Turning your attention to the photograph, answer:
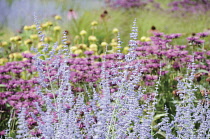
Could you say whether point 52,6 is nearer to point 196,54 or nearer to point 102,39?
point 102,39

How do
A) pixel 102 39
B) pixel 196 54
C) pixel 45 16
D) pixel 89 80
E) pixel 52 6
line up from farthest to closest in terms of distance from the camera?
pixel 52 6 < pixel 45 16 < pixel 102 39 < pixel 196 54 < pixel 89 80

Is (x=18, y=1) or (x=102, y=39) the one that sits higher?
(x=18, y=1)

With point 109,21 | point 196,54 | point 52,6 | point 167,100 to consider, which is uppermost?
point 52,6

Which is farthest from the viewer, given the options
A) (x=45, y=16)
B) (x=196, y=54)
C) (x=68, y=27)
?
(x=45, y=16)

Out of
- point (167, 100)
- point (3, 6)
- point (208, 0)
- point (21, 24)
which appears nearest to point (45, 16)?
point (21, 24)

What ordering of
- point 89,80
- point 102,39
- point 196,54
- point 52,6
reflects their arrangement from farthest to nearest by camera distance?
point 52,6 < point 102,39 < point 196,54 < point 89,80

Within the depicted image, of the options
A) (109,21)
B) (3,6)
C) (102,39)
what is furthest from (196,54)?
(3,6)

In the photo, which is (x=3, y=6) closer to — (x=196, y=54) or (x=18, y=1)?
(x=18, y=1)

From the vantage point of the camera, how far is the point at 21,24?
8125mm

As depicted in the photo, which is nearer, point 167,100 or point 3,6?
point 167,100

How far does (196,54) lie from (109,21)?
3522mm

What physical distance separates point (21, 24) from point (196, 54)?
525 centimetres

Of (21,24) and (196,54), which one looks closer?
(196,54)

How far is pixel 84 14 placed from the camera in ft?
24.4
